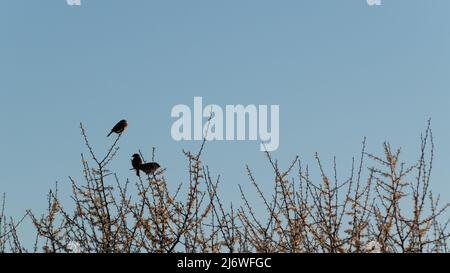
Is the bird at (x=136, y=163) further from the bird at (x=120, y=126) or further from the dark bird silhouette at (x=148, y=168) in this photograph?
the bird at (x=120, y=126)

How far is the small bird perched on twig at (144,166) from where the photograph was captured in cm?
1077

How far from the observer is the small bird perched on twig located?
35.3 feet

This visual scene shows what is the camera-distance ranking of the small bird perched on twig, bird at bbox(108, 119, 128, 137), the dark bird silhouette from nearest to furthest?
the dark bird silhouette < the small bird perched on twig < bird at bbox(108, 119, 128, 137)

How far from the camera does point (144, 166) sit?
11289mm

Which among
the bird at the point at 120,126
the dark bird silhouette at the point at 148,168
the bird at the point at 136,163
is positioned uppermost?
the bird at the point at 120,126

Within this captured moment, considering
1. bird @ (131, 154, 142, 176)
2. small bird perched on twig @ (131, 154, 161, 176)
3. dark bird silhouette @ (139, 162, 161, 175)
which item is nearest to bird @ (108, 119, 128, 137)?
small bird perched on twig @ (131, 154, 161, 176)

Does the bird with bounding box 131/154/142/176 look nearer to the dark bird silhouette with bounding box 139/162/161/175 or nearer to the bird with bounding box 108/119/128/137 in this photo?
the dark bird silhouette with bounding box 139/162/161/175

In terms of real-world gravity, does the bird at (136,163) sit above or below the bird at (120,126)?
below

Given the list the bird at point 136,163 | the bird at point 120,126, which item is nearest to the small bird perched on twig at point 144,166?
the bird at point 136,163

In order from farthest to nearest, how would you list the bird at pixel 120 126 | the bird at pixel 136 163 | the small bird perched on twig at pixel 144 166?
the bird at pixel 120 126, the bird at pixel 136 163, the small bird perched on twig at pixel 144 166

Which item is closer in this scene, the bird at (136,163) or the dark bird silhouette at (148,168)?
the dark bird silhouette at (148,168)
